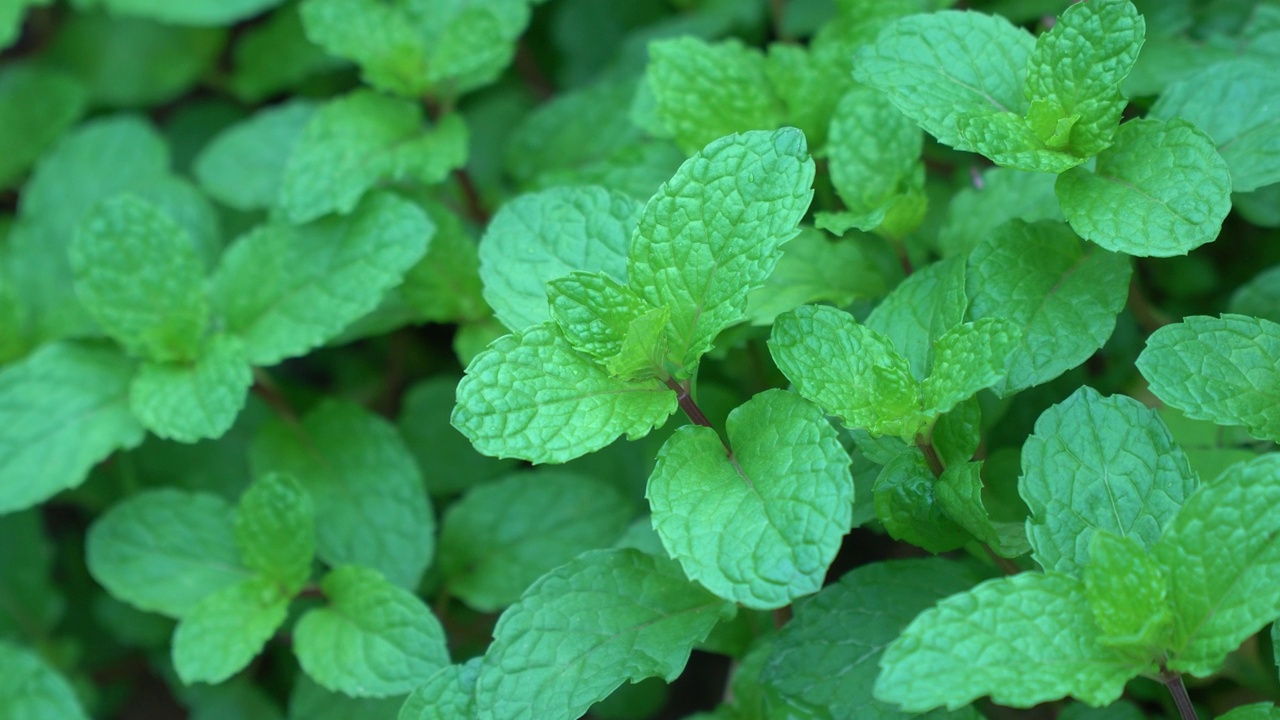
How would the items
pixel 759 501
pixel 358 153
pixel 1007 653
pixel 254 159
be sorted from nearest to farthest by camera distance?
pixel 1007 653 → pixel 759 501 → pixel 358 153 → pixel 254 159

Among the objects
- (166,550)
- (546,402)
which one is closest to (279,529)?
(166,550)

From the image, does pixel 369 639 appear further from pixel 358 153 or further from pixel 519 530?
pixel 358 153

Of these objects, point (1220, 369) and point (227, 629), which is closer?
point (1220, 369)

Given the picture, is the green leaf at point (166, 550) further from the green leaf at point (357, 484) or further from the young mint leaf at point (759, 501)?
the young mint leaf at point (759, 501)

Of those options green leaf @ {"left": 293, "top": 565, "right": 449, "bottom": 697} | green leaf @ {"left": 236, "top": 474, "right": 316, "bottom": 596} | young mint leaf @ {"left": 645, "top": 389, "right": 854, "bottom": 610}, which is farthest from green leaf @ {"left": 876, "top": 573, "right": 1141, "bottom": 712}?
green leaf @ {"left": 236, "top": 474, "right": 316, "bottom": 596}

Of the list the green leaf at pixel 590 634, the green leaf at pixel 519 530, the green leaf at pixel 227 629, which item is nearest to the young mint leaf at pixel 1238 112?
the green leaf at pixel 590 634

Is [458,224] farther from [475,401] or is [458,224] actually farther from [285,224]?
[475,401]
